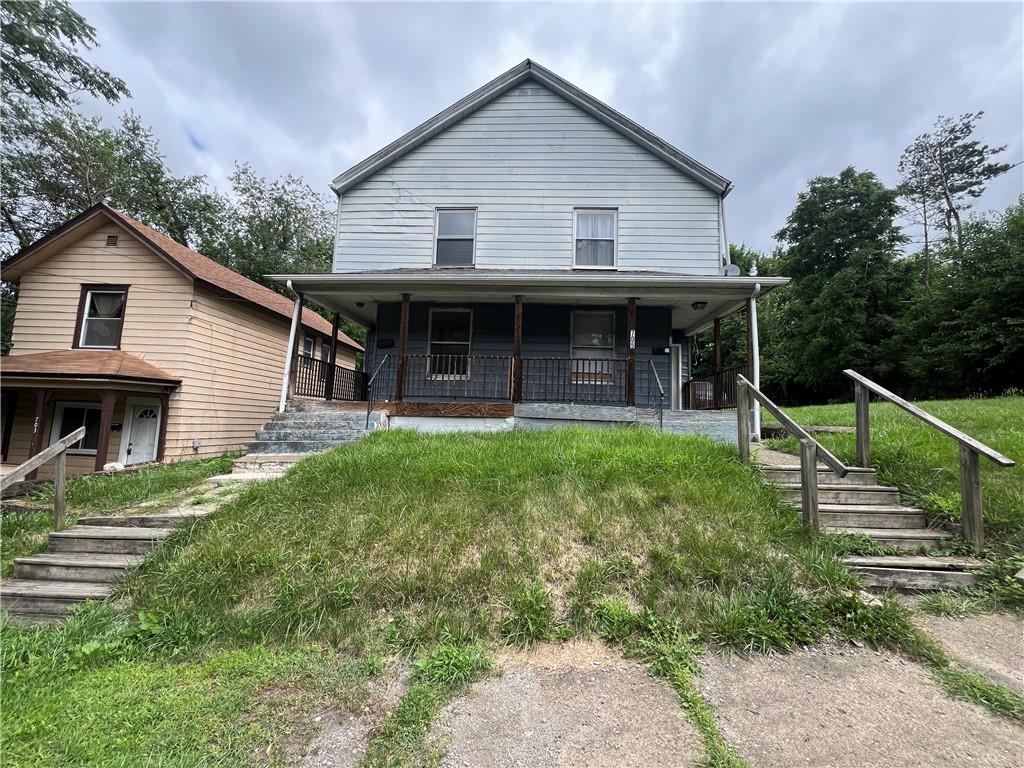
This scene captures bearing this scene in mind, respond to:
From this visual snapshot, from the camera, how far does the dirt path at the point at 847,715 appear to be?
206cm

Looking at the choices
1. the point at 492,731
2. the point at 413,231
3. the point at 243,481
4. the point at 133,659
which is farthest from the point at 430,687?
the point at 413,231

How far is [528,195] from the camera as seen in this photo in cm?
1055

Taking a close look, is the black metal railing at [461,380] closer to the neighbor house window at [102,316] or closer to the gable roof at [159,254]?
the gable roof at [159,254]

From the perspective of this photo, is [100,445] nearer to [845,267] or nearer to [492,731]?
[492,731]

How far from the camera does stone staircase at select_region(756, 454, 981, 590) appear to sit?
11.4ft

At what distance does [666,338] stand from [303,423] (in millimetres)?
7838

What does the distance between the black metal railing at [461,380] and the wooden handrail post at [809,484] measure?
20.6 feet

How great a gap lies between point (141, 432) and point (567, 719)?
11198 millimetres

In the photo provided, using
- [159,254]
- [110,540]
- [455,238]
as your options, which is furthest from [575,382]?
[159,254]

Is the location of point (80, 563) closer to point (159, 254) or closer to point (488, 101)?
point (159, 254)

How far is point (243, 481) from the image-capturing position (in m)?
5.96

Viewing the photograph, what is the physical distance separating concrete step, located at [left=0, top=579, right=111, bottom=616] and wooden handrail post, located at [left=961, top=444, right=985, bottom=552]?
7.25 meters

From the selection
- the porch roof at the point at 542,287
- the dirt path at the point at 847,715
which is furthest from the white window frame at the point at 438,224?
the dirt path at the point at 847,715

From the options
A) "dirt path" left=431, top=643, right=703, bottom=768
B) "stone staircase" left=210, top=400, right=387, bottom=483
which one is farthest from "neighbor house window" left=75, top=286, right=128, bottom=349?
"dirt path" left=431, top=643, right=703, bottom=768
